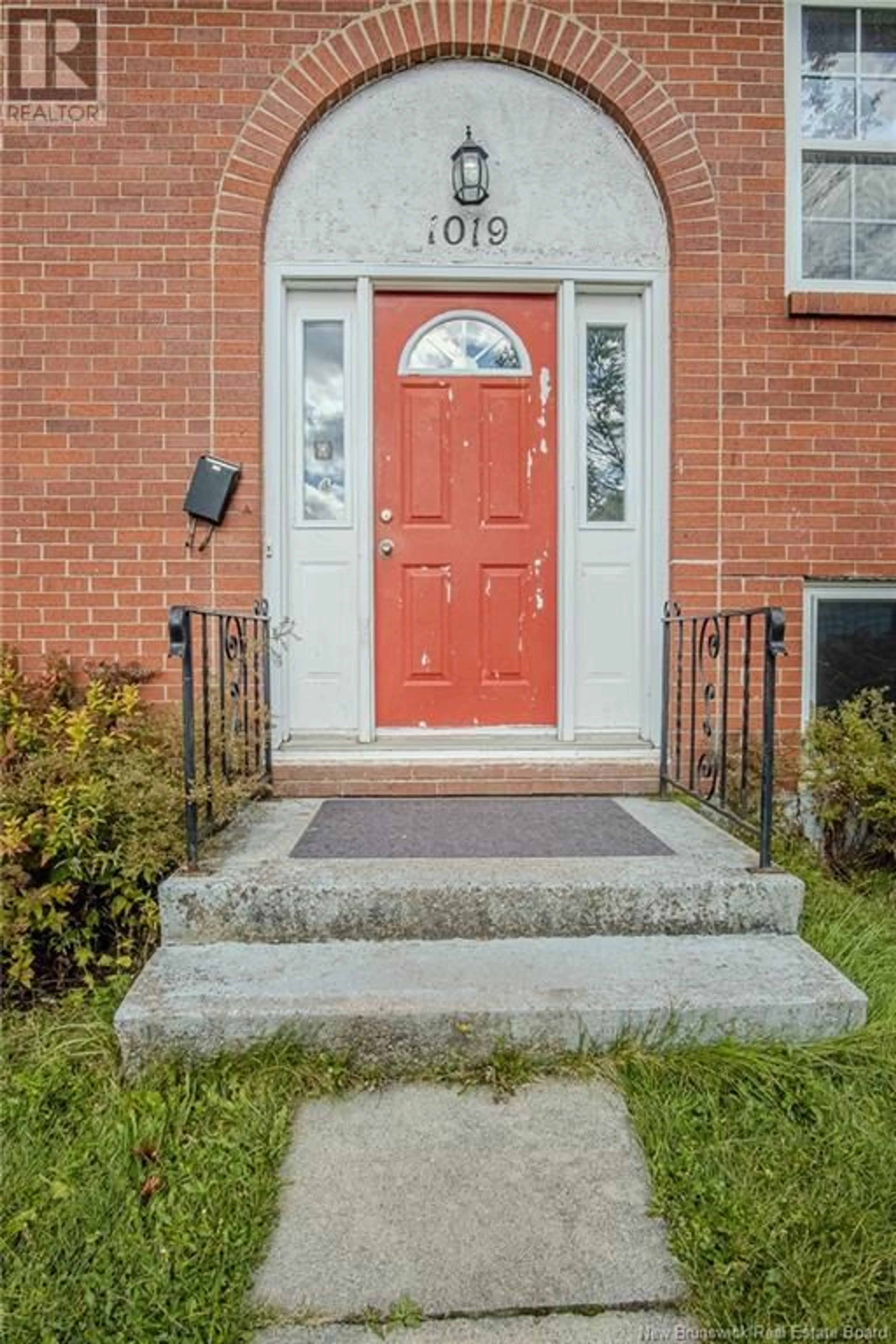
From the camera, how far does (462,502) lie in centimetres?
389

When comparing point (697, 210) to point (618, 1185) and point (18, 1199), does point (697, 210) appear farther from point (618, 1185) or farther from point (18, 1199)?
point (18, 1199)

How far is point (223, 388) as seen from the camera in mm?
3652

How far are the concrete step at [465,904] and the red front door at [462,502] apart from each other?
4.76ft

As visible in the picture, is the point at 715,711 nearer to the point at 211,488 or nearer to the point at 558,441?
the point at 558,441

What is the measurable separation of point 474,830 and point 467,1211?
1489 millimetres

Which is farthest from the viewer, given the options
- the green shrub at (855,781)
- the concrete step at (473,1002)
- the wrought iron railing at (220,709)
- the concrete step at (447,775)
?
the concrete step at (447,775)

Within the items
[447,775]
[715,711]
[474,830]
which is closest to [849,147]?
[715,711]

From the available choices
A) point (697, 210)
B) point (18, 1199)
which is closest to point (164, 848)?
point (18, 1199)

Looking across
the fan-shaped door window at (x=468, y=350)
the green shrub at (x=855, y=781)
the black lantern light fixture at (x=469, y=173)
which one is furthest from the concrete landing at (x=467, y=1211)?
the black lantern light fixture at (x=469, y=173)

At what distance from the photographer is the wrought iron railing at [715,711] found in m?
3.16

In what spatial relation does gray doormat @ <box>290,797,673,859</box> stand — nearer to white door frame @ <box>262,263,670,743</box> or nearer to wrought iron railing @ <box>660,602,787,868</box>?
wrought iron railing @ <box>660,602,787,868</box>

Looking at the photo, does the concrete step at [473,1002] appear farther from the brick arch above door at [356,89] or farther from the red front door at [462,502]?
the brick arch above door at [356,89]

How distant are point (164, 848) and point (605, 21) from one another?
395 centimetres

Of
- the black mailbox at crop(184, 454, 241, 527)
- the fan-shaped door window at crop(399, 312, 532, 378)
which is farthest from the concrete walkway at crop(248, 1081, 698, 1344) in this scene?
the fan-shaped door window at crop(399, 312, 532, 378)
